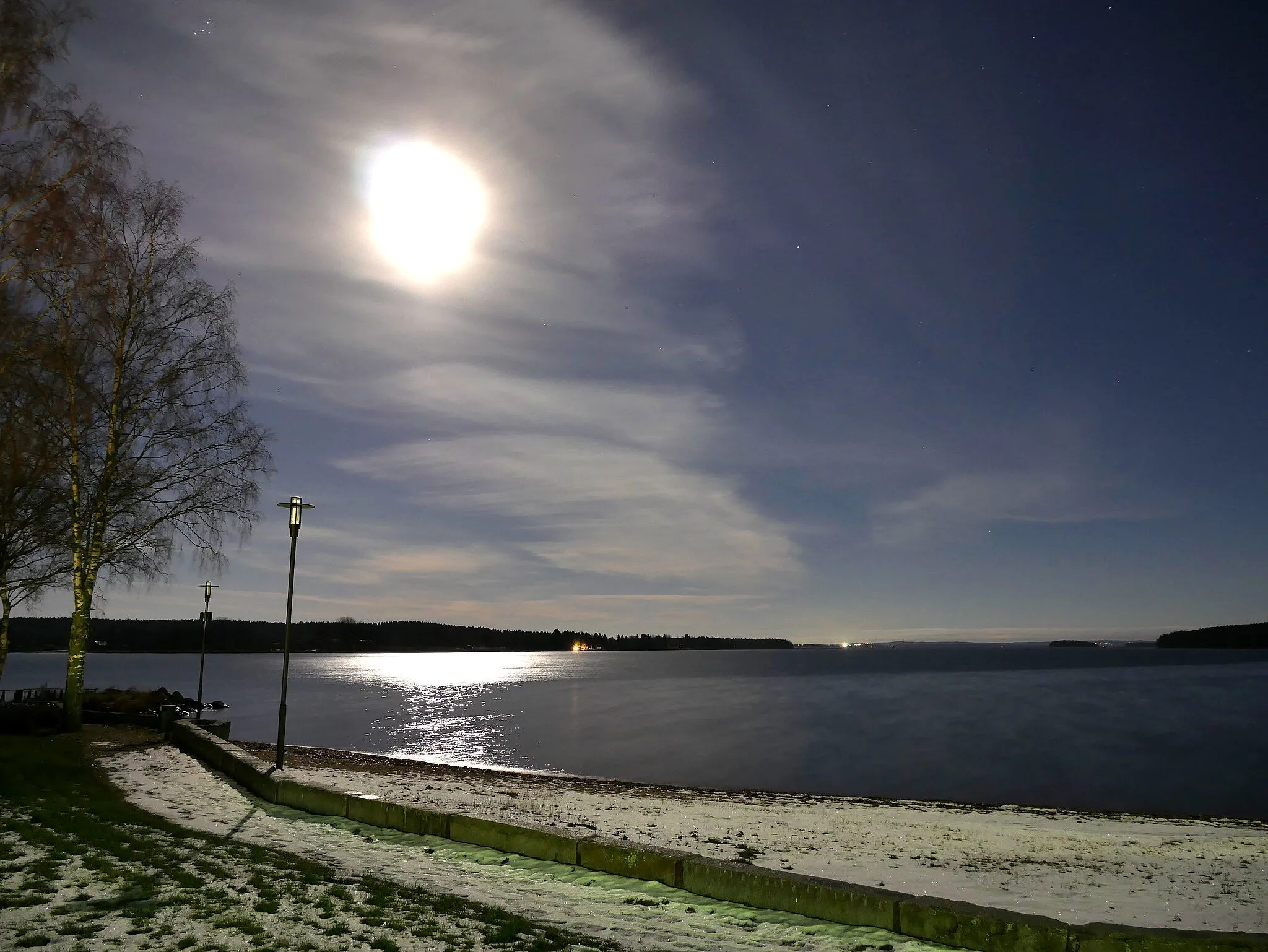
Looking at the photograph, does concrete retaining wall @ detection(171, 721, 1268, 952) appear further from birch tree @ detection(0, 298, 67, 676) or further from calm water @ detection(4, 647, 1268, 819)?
calm water @ detection(4, 647, 1268, 819)

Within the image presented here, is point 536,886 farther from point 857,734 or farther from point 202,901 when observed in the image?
point 857,734

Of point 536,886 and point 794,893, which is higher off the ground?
point 794,893

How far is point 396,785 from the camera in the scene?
26281 millimetres

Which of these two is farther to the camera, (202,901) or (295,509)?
(295,509)

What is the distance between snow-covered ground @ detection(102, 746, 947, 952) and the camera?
303 inches

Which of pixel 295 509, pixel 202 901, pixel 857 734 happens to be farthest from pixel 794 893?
pixel 857 734

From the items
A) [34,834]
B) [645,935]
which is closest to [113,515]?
[34,834]

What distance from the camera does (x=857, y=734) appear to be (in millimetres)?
62531

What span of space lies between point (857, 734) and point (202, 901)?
61.8 metres

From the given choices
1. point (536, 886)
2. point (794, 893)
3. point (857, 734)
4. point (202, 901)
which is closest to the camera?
point (202, 901)

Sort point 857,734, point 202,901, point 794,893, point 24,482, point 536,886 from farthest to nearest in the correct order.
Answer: point 857,734, point 24,482, point 536,886, point 794,893, point 202,901

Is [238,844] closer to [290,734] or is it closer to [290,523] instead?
[290,523]

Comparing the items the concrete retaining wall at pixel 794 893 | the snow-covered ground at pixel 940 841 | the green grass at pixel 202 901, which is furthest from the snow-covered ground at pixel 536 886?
the snow-covered ground at pixel 940 841

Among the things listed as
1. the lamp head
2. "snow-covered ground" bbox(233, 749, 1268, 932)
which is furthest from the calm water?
the lamp head
